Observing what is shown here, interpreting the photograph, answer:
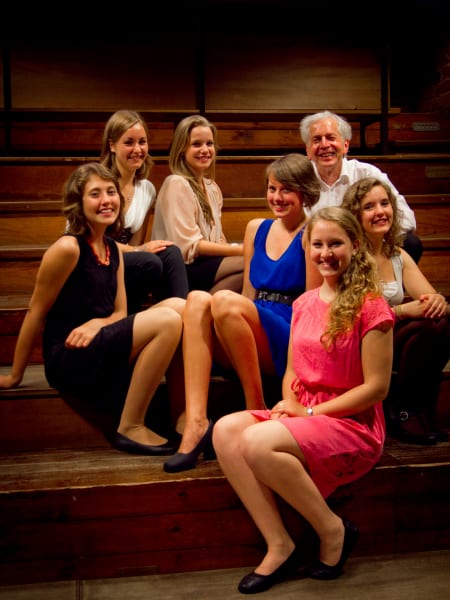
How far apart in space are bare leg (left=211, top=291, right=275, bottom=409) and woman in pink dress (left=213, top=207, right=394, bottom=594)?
15 cm

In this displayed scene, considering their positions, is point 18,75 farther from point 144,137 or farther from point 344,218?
point 344,218

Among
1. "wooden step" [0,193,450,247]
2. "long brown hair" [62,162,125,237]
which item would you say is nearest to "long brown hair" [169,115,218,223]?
"wooden step" [0,193,450,247]

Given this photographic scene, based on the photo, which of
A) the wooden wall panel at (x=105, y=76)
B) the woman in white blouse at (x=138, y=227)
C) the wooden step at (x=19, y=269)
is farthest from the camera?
the wooden wall panel at (x=105, y=76)

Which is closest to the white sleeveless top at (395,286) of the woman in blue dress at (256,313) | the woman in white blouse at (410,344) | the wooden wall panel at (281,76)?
the woman in white blouse at (410,344)

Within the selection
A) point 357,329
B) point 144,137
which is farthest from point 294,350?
point 144,137

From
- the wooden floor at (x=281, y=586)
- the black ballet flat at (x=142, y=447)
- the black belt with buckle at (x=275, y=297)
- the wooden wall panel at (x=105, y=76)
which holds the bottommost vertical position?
the wooden floor at (x=281, y=586)

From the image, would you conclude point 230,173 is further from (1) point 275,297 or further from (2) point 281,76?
(2) point 281,76

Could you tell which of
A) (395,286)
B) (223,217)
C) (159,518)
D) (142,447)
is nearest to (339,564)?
(159,518)

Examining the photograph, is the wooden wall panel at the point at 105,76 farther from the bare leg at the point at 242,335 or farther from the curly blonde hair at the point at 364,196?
the bare leg at the point at 242,335

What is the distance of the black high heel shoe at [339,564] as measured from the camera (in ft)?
5.84

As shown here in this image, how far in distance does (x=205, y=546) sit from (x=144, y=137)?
1.50 meters

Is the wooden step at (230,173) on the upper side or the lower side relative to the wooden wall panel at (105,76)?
lower

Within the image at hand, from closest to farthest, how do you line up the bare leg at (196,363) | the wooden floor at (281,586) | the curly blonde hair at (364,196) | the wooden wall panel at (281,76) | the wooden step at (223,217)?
the wooden floor at (281,586) < the bare leg at (196,363) < the curly blonde hair at (364,196) < the wooden step at (223,217) < the wooden wall panel at (281,76)

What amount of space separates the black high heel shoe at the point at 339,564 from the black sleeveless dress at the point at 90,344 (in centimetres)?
74
